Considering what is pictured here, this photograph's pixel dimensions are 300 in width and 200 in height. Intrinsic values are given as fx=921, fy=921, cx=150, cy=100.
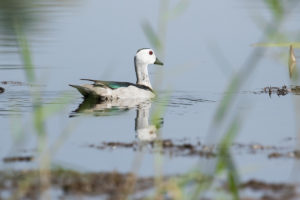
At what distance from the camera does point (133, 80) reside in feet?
54.1

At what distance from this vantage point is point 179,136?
36.1ft

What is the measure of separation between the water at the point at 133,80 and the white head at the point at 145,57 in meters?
0.40

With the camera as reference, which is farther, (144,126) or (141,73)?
(141,73)

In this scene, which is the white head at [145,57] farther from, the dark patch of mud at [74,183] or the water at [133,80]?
the dark patch of mud at [74,183]

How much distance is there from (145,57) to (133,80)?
802 millimetres

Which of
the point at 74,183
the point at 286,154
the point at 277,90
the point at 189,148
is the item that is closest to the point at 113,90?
the point at 277,90

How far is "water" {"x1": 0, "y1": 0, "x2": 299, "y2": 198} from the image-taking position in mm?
9258

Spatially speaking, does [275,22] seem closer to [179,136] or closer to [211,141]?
[211,141]

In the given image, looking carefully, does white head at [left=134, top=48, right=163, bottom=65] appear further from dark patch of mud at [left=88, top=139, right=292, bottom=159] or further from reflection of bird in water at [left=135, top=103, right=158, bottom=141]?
dark patch of mud at [left=88, top=139, right=292, bottom=159]

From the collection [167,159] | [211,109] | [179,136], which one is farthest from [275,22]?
[211,109]

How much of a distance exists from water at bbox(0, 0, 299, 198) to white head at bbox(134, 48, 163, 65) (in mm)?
405

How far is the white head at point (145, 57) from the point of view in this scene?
51.6 ft

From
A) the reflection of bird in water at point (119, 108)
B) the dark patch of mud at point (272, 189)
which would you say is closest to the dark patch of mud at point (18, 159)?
the dark patch of mud at point (272, 189)

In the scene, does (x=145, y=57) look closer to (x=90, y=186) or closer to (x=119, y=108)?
(x=119, y=108)
